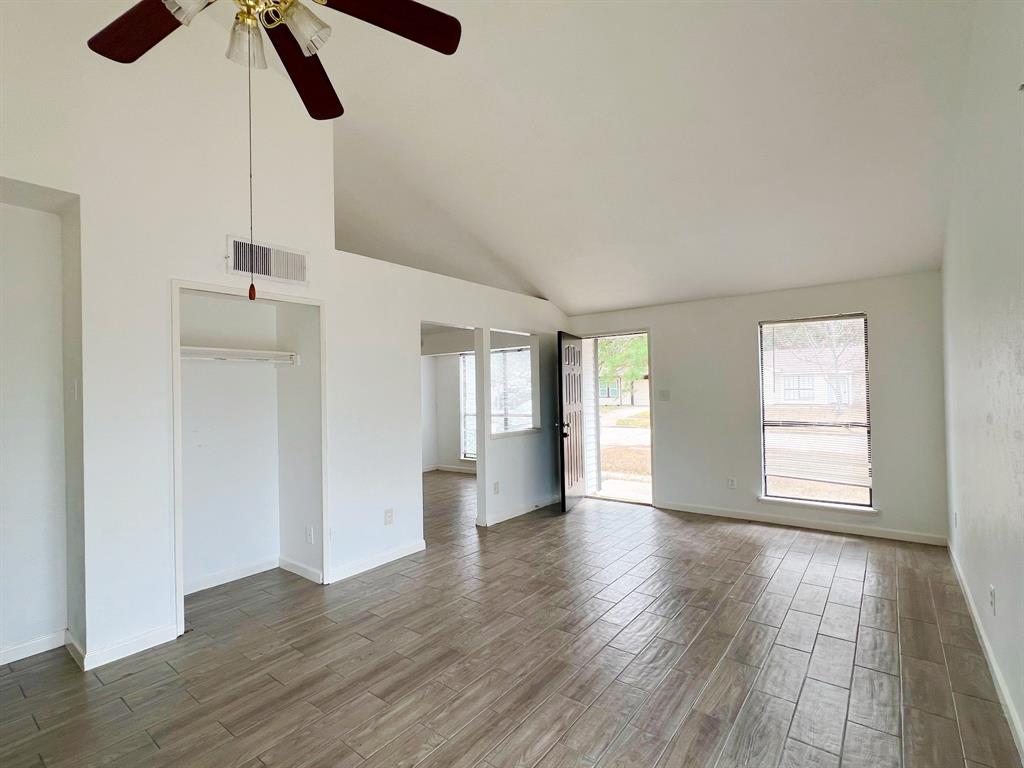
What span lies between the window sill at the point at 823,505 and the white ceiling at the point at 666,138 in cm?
219

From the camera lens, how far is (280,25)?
67.5 inches

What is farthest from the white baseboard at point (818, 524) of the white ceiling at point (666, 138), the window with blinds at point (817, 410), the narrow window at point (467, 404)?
the narrow window at point (467, 404)

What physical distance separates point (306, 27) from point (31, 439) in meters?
2.84

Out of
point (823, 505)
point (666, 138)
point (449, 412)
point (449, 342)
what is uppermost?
point (666, 138)

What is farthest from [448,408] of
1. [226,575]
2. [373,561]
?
[226,575]

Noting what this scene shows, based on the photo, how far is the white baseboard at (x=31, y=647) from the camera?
2.66m

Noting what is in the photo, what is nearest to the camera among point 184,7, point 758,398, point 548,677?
point 184,7

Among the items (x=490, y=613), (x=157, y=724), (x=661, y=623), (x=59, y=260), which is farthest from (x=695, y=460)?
(x=59, y=260)

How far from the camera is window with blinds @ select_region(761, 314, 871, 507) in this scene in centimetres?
461

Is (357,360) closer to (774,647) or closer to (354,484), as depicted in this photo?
(354,484)

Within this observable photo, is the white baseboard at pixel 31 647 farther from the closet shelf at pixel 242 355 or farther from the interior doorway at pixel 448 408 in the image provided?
the interior doorway at pixel 448 408

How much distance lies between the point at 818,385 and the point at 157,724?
18.2 feet

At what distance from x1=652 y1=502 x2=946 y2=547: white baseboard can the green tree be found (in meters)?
3.59

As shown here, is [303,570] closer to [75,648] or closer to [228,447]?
[228,447]
